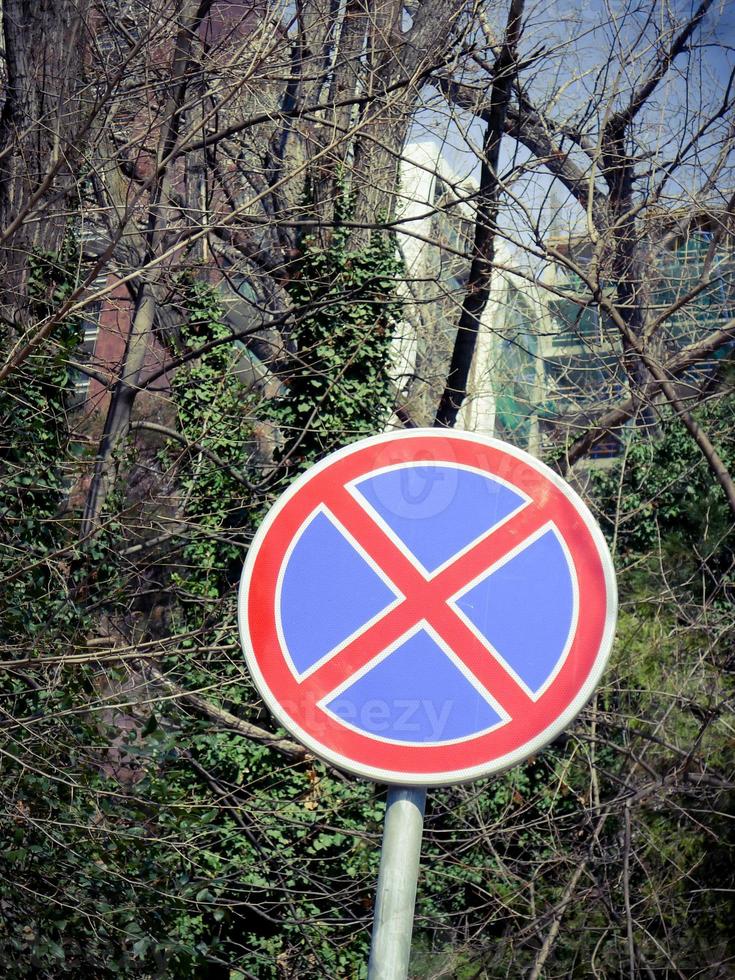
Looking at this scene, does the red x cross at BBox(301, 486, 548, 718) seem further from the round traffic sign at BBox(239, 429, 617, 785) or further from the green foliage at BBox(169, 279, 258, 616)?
the green foliage at BBox(169, 279, 258, 616)

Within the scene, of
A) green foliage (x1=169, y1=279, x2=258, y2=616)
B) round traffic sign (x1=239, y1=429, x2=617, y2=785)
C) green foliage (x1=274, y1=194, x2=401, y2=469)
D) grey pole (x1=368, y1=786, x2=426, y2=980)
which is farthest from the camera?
green foliage (x1=274, y1=194, x2=401, y2=469)

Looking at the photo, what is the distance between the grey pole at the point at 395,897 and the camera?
64.7 inches

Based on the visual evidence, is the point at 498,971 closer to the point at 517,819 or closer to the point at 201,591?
the point at 517,819

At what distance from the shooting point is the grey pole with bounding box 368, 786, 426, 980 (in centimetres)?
164

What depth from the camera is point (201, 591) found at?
9383mm

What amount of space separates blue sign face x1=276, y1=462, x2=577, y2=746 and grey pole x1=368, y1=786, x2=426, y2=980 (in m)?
0.14

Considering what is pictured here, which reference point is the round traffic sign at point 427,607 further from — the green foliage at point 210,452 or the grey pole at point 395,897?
the green foliage at point 210,452

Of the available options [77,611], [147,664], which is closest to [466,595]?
[77,611]

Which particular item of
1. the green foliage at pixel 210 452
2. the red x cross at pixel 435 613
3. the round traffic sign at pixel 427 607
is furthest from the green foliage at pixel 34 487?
the red x cross at pixel 435 613

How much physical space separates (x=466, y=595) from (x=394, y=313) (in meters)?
8.18

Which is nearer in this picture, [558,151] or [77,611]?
[77,611]

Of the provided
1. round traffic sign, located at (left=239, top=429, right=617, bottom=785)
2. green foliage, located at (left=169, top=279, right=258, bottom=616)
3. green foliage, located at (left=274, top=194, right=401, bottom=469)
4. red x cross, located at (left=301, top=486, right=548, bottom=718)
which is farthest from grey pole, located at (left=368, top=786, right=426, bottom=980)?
green foliage, located at (left=274, top=194, right=401, bottom=469)

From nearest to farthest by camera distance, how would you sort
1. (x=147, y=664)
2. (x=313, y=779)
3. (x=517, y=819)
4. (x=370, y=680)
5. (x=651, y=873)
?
(x=370, y=680) < (x=147, y=664) < (x=651, y=873) < (x=313, y=779) < (x=517, y=819)

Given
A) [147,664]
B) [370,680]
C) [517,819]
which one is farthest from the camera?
[517,819]
